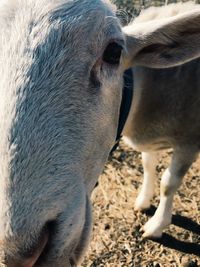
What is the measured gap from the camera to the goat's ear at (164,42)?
2988mm

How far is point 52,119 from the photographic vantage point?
2244 mm

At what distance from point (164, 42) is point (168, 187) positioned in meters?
2.16

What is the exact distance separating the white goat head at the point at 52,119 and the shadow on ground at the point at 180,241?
2.64 metres

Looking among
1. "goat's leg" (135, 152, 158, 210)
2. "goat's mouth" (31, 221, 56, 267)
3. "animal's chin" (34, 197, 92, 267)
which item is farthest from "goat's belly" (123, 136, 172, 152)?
"goat's mouth" (31, 221, 56, 267)

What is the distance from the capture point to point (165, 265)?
4.82 meters

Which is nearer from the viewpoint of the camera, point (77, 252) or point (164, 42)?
point (77, 252)

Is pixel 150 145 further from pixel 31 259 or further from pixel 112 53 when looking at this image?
pixel 31 259

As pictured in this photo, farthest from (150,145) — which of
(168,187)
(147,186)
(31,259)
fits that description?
(31,259)

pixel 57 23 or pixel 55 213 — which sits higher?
pixel 57 23

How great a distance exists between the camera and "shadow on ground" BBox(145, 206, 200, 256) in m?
4.93

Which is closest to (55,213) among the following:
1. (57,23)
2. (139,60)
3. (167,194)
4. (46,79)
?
(46,79)

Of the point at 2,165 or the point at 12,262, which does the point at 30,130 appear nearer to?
the point at 2,165

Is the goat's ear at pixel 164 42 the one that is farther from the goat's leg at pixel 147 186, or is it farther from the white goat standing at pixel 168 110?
the goat's leg at pixel 147 186

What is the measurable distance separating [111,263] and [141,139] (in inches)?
62.3
